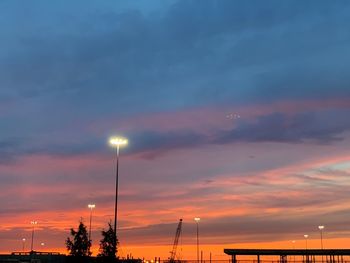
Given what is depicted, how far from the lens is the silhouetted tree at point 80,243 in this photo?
93.8 meters

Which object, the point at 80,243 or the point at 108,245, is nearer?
the point at 108,245

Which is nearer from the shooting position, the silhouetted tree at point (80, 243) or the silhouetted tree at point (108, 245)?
the silhouetted tree at point (108, 245)

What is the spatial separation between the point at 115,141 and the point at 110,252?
16493 millimetres

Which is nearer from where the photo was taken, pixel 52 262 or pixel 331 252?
pixel 52 262

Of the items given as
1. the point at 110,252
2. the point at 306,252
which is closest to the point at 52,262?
the point at 110,252

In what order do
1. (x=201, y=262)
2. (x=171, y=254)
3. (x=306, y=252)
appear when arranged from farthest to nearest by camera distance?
(x=171, y=254) → (x=201, y=262) → (x=306, y=252)

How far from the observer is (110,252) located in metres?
76.1

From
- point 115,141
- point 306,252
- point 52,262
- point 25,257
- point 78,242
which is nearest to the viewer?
point 115,141

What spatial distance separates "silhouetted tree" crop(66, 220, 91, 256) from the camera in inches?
3691

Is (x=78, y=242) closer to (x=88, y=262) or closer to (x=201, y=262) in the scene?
(x=88, y=262)

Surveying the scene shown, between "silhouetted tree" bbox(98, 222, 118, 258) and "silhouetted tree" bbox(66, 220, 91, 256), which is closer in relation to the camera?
"silhouetted tree" bbox(98, 222, 118, 258)

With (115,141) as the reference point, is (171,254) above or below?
below

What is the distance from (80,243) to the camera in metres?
93.9

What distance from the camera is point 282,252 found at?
127 meters
